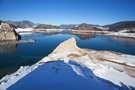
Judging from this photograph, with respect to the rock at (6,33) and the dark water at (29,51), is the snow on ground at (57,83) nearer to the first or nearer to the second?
the dark water at (29,51)

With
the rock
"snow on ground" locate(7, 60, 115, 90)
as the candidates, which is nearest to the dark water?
"snow on ground" locate(7, 60, 115, 90)

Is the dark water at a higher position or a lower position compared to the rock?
lower

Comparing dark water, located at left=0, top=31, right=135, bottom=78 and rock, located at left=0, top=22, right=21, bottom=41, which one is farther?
rock, located at left=0, top=22, right=21, bottom=41

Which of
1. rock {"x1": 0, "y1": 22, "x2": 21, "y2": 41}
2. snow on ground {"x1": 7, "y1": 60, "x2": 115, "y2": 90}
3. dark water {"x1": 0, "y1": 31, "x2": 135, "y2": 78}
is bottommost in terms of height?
dark water {"x1": 0, "y1": 31, "x2": 135, "y2": 78}

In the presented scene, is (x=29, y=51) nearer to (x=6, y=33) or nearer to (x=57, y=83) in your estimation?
(x=57, y=83)

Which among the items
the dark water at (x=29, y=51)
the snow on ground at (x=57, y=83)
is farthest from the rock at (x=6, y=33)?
the snow on ground at (x=57, y=83)

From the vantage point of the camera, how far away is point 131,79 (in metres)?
11.3

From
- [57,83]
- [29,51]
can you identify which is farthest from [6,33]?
[57,83]

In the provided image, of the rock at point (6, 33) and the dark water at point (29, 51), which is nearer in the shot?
the dark water at point (29, 51)

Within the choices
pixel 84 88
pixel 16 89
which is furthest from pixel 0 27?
pixel 84 88

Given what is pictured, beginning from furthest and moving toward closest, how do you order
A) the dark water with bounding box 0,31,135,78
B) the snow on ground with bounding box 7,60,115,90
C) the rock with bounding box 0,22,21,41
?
the rock with bounding box 0,22,21,41, the dark water with bounding box 0,31,135,78, the snow on ground with bounding box 7,60,115,90

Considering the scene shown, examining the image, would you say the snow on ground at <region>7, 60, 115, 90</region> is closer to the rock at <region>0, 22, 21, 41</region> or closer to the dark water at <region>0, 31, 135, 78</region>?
the dark water at <region>0, 31, 135, 78</region>

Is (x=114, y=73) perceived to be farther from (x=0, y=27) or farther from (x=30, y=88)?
(x=0, y=27)

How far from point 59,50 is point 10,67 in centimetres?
1254
